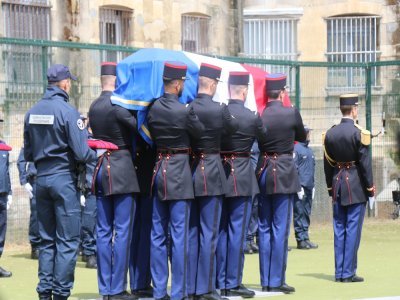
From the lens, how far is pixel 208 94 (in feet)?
36.7

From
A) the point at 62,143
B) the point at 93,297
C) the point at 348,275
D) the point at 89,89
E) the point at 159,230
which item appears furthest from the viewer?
the point at 89,89

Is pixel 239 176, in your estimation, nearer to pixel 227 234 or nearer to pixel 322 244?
pixel 227 234

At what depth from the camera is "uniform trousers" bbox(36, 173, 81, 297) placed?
33.6 ft

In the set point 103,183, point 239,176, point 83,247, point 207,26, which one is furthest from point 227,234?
point 207,26

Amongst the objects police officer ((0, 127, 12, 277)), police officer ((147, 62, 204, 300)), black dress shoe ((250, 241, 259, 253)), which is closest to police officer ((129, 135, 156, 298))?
police officer ((147, 62, 204, 300))

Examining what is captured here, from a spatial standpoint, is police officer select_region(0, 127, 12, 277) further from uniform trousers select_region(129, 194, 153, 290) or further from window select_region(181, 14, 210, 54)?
window select_region(181, 14, 210, 54)

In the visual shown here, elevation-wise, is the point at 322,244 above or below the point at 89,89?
below

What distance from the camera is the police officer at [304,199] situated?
17.3 m

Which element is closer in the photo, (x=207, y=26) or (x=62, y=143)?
(x=62, y=143)

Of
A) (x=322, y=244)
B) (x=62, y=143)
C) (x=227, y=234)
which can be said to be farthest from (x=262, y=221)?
(x=322, y=244)

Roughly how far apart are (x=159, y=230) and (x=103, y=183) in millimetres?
723

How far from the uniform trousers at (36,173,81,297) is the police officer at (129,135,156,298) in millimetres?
1219

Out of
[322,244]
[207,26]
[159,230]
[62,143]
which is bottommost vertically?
[322,244]

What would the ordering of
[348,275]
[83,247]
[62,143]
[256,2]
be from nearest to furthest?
[62,143] → [348,275] → [83,247] → [256,2]
